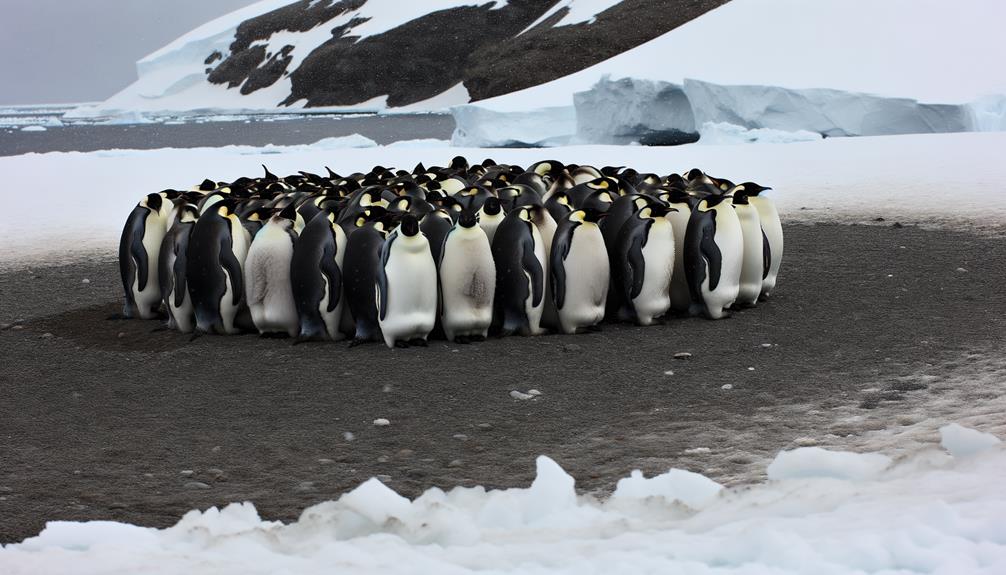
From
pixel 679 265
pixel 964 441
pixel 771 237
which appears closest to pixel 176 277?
pixel 679 265

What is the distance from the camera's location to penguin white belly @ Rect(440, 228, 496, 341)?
5.38 meters

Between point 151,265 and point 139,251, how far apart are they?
11 cm

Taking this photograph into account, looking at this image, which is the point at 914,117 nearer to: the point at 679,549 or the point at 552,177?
the point at 552,177

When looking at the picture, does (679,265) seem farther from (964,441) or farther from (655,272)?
(964,441)

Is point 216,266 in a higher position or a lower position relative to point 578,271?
higher

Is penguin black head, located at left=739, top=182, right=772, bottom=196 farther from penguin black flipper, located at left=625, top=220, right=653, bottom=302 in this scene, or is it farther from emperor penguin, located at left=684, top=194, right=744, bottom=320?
penguin black flipper, located at left=625, top=220, right=653, bottom=302

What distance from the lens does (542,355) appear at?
16.7 feet

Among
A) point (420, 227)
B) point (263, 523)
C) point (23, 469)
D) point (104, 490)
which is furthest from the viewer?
point (420, 227)

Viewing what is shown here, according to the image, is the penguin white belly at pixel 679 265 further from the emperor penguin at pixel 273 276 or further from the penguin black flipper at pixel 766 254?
the emperor penguin at pixel 273 276

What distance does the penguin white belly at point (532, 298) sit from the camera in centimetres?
549

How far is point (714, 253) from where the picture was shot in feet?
18.8

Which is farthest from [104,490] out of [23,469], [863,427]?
[863,427]

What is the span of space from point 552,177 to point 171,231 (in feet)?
8.34

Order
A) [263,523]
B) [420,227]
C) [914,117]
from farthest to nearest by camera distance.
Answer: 1. [914,117]
2. [420,227]
3. [263,523]
